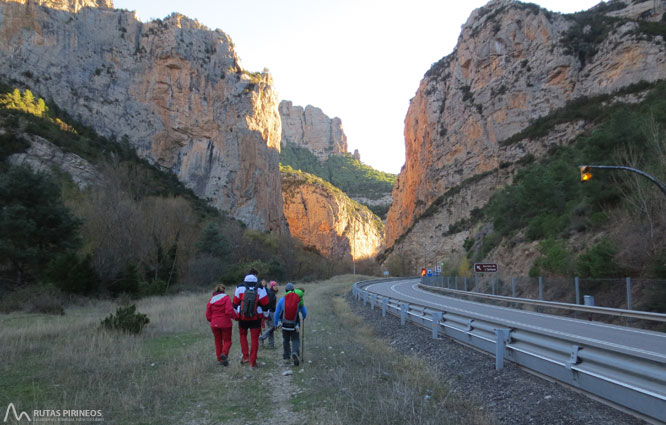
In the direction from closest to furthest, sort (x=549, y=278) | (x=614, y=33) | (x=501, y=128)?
(x=549, y=278), (x=614, y=33), (x=501, y=128)

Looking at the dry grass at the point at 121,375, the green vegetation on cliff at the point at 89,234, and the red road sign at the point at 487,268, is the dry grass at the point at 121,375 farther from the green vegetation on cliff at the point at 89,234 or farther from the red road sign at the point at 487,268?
the red road sign at the point at 487,268

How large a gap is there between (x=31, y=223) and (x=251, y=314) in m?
18.5

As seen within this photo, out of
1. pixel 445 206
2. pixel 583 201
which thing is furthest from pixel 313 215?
pixel 583 201

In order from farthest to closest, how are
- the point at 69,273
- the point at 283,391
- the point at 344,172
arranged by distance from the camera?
the point at 344,172 → the point at 69,273 → the point at 283,391

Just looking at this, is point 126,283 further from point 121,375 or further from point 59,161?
point 59,161

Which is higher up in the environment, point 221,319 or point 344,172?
point 344,172

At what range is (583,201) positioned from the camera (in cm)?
2361

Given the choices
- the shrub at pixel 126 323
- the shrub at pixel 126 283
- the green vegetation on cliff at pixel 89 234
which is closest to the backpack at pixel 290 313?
the shrub at pixel 126 323

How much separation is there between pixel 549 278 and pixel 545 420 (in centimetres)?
1680

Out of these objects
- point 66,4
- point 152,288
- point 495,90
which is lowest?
point 152,288

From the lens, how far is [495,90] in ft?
197

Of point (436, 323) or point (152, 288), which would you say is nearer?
point (436, 323)

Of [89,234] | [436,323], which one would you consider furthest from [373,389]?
[89,234]

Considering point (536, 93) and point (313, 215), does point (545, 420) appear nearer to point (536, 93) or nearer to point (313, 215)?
point (536, 93)
